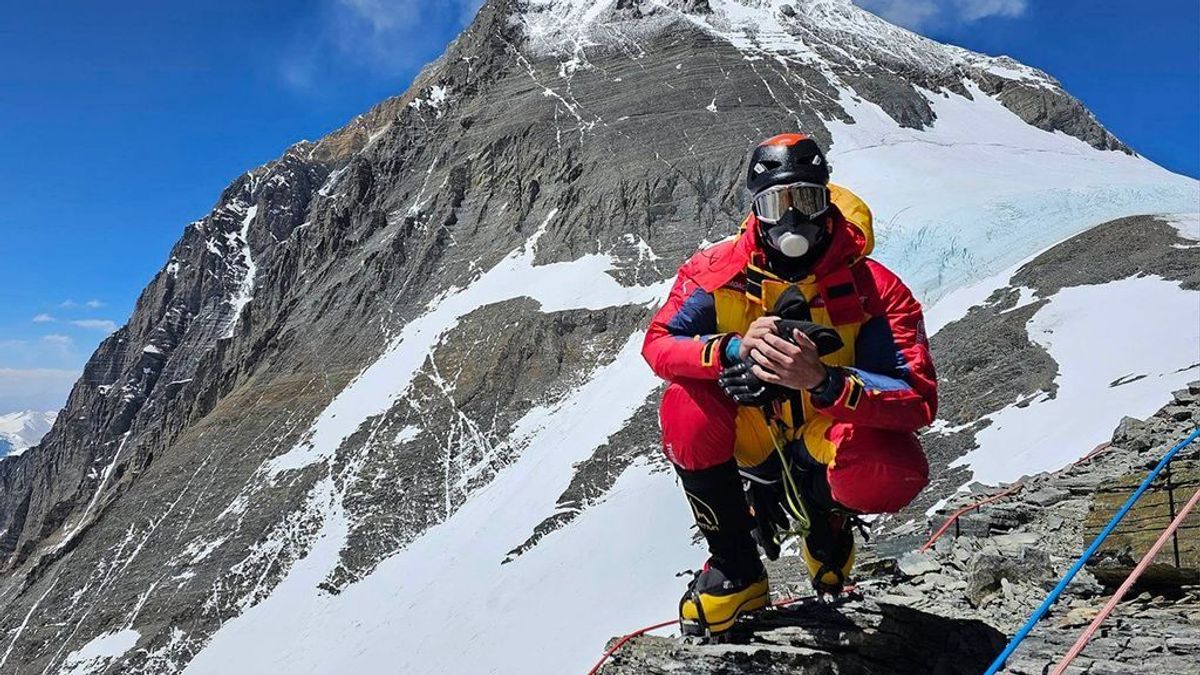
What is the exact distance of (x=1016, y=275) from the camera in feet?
98.3

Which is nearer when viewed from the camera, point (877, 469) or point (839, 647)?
point (877, 469)

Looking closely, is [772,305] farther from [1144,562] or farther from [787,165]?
[1144,562]

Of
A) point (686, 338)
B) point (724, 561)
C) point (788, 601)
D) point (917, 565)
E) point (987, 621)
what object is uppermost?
point (686, 338)

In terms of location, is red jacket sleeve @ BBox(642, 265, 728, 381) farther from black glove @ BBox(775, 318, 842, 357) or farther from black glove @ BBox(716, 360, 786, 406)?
black glove @ BBox(775, 318, 842, 357)

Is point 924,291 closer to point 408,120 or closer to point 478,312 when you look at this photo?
point 478,312

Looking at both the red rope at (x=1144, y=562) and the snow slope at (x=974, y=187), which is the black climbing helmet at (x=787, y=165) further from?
the snow slope at (x=974, y=187)

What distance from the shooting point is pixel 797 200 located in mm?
4168

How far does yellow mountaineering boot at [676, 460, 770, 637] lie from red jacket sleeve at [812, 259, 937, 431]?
3.34 feet

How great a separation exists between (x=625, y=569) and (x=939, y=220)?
24511 mm

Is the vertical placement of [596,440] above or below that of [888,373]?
above

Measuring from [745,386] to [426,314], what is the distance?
4568cm

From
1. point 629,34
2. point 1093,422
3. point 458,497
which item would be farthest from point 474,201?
point 1093,422

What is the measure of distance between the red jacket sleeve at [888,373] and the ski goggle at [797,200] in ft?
1.52

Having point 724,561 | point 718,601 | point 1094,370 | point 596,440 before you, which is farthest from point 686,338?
point 596,440
